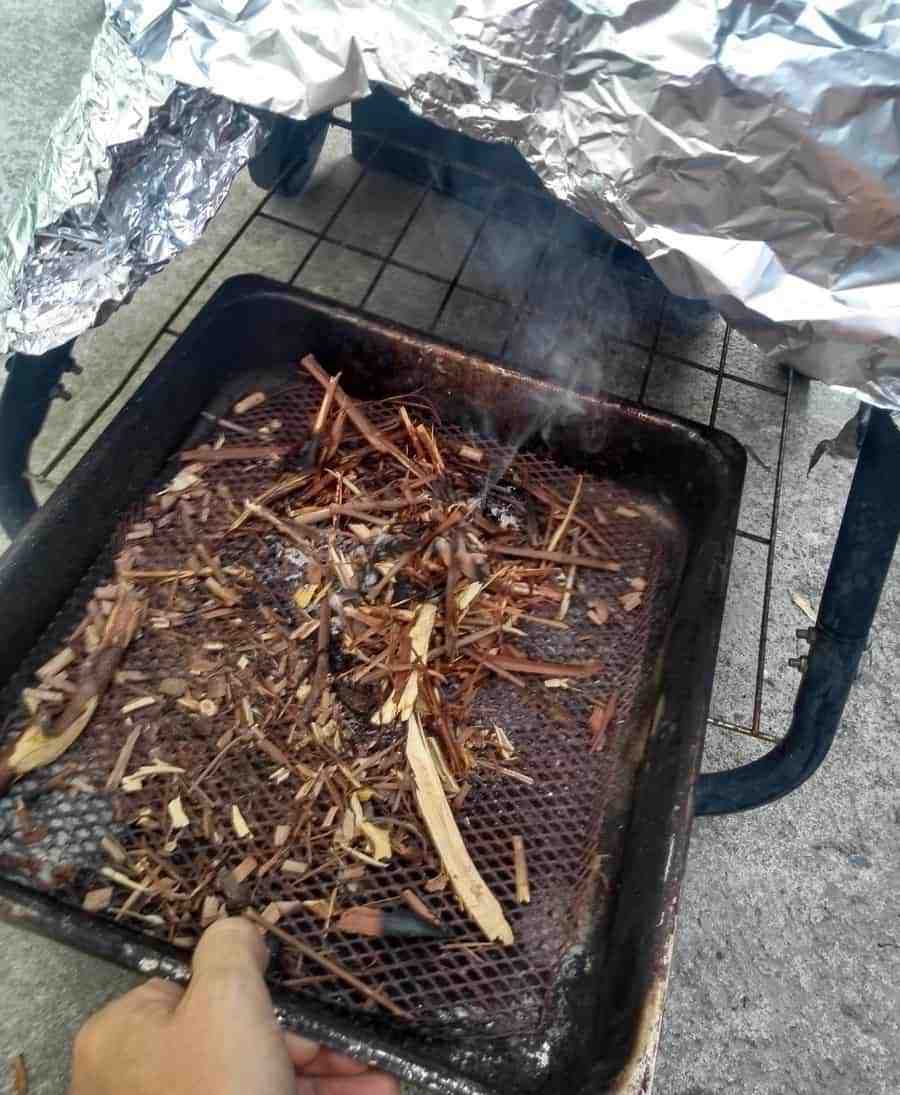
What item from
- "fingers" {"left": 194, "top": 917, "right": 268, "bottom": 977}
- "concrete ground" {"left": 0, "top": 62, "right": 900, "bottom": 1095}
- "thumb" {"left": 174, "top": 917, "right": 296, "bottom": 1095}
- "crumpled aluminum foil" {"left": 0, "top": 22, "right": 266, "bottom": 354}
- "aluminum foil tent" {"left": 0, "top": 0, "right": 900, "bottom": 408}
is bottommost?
"concrete ground" {"left": 0, "top": 62, "right": 900, "bottom": 1095}

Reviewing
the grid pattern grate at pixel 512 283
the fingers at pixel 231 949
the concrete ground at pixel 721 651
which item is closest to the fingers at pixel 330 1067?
the fingers at pixel 231 949

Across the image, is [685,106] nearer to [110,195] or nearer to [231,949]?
[110,195]

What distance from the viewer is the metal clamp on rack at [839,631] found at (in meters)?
1.11

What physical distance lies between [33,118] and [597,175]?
6.59ft

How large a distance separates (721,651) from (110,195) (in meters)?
1.36

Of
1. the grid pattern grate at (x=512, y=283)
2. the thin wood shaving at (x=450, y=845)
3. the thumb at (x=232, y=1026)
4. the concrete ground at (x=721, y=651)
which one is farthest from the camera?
the grid pattern grate at (x=512, y=283)

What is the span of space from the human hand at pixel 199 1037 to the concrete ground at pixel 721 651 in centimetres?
53

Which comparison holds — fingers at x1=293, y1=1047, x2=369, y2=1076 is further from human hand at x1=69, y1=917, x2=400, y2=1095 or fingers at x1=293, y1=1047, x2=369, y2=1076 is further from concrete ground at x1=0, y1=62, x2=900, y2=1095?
concrete ground at x1=0, y1=62, x2=900, y2=1095

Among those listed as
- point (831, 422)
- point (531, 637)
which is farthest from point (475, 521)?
point (831, 422)

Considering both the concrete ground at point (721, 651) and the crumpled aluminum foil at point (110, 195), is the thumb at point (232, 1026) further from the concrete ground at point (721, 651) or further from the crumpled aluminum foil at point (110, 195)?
the crumpled aluminum foil at point (110, 195)

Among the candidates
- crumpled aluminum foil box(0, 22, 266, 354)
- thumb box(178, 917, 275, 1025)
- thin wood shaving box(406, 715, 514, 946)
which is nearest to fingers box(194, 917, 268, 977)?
thumb box(178, 917, 275, 1025)

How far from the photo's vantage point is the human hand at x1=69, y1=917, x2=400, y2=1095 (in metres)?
0.74

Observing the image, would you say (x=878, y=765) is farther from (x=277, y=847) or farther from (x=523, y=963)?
(x=277, y=847)

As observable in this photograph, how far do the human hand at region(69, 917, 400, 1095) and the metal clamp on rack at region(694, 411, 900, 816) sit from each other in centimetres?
62
